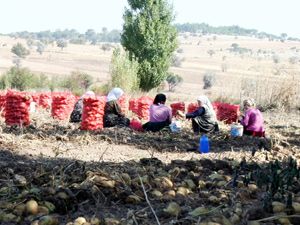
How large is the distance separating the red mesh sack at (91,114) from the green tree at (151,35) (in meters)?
16.1

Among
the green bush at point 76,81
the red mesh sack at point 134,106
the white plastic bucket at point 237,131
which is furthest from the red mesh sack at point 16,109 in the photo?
the green bush at point 76,81

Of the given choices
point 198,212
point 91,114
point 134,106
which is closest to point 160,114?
point 91,114

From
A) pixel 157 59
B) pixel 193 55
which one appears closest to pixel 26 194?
pixel 157 59

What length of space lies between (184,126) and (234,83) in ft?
36.0

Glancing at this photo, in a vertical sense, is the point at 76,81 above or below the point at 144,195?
below

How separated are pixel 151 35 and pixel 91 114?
1747cm

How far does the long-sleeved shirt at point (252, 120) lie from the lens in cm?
953

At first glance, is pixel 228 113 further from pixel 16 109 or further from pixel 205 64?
pixel 205 64

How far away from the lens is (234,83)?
73.2 ft

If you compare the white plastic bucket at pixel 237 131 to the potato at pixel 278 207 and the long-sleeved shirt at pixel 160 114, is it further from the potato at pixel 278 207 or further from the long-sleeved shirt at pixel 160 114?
the potato at pixel 278 207

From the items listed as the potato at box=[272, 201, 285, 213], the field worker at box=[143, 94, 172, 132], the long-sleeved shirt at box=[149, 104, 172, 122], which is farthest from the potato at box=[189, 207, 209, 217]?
the long-sleeved shirt at box=[149, 104, 172, 122]

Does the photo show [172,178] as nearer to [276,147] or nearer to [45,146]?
[276,147]

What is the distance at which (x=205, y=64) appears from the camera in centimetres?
8669

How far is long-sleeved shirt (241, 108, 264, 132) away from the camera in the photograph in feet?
31.3
